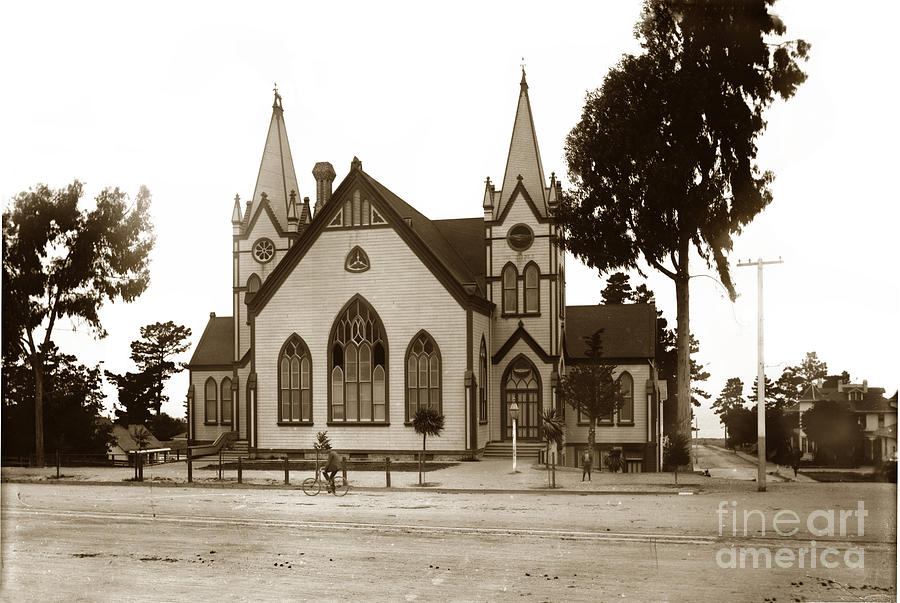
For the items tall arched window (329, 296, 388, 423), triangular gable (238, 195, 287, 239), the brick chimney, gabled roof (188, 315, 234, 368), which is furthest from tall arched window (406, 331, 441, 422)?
triangular gable (238, 195, 287, 239)

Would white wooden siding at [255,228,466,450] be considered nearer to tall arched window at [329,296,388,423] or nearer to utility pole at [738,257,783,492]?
tall arched window at [329,296,388,423]

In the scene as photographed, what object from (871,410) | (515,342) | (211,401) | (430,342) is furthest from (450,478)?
(871,410)

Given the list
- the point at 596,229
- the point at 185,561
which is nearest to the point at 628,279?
the point at 596,229

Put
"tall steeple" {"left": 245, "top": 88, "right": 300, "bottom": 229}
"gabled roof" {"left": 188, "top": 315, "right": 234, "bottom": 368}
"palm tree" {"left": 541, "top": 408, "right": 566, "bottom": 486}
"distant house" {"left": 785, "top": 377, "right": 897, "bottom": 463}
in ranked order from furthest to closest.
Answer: "palm tree" {"left": 541, "top": 408, "right": 566, "bottom": 486}, "gabled roof" {"left": 188, "top": 315, "right": 234, "bottom": 368}, "tall steeple" {"left": 245, "top": 88, "right": 300, "bottom": 229}, "distant house" {"left": 785, "top": 377, "right": 897, "bottom": 463}

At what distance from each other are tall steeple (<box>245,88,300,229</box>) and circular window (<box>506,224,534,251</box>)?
41.1 ft

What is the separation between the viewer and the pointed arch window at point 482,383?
2064cm

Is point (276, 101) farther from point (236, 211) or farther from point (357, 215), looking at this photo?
point (357, 215)

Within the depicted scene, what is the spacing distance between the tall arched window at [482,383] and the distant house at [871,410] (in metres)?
13.8

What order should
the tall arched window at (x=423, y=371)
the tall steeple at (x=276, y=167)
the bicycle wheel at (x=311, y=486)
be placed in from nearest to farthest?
the tall steeple at (x=276, y=167), the bicycle wheel at (x=311, y=486), the tall arched window at (x=423, y=371)

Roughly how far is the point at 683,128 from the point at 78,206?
18.1 ft

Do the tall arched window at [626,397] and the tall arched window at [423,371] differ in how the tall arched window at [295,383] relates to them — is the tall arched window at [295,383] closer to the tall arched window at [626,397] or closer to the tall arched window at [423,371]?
the tall arched window at [423,371]

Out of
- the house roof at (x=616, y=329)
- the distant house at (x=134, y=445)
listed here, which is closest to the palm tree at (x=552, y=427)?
the house roof at (x=616, y=329)

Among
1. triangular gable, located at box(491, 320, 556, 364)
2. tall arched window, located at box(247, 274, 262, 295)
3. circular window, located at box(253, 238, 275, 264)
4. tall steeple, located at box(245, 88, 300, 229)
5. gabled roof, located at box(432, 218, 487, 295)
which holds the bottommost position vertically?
triangular gable, located at box(491, 320, 556, 364)

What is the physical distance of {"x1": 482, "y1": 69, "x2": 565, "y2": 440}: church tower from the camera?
21.2 metres
